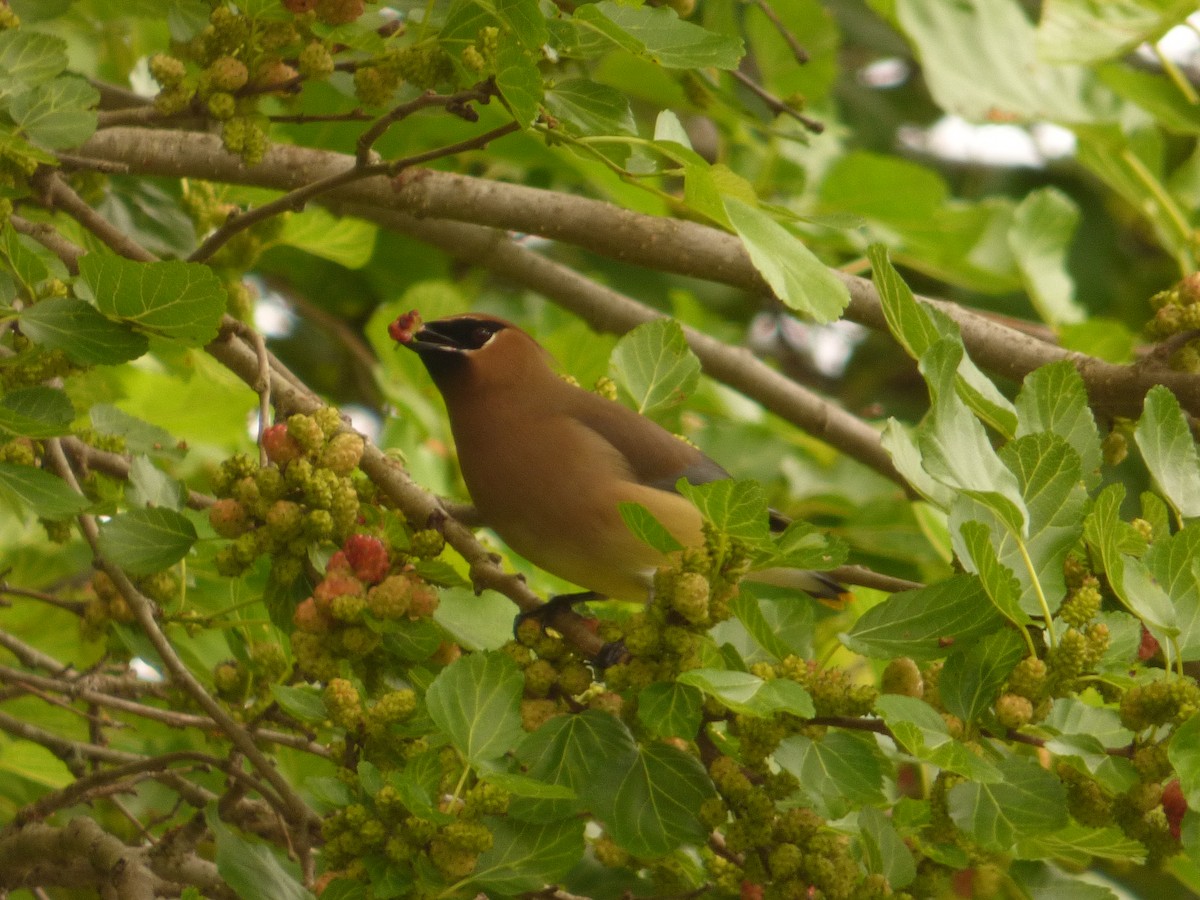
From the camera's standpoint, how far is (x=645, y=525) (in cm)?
212

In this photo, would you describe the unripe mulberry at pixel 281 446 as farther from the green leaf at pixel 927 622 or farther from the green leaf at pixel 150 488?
the green leaf at pixel 927 622

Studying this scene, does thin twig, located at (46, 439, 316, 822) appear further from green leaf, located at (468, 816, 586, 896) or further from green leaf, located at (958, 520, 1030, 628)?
green leaf, located at (958, 520, 1030, 628)

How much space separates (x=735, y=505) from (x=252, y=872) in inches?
33.7

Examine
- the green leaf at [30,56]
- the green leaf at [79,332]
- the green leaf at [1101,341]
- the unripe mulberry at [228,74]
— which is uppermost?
the green leaf at [30,56]

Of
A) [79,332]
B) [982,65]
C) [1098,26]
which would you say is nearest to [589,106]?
[79,332]

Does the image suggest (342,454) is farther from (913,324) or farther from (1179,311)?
(1179,311)

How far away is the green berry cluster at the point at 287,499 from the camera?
7.84 feet

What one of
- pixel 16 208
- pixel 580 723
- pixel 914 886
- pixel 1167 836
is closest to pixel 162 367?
pixel 16 208

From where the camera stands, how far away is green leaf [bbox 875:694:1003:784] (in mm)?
1925

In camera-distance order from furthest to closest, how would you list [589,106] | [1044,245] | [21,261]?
[1044,245] → [589,106] → [21,261]

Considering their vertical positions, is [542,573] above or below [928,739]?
below

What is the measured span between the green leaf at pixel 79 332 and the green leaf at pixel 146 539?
Result: 25 centimetres

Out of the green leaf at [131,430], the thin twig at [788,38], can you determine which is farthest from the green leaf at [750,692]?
the thin twig at [788,38]

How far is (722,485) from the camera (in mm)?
1977
